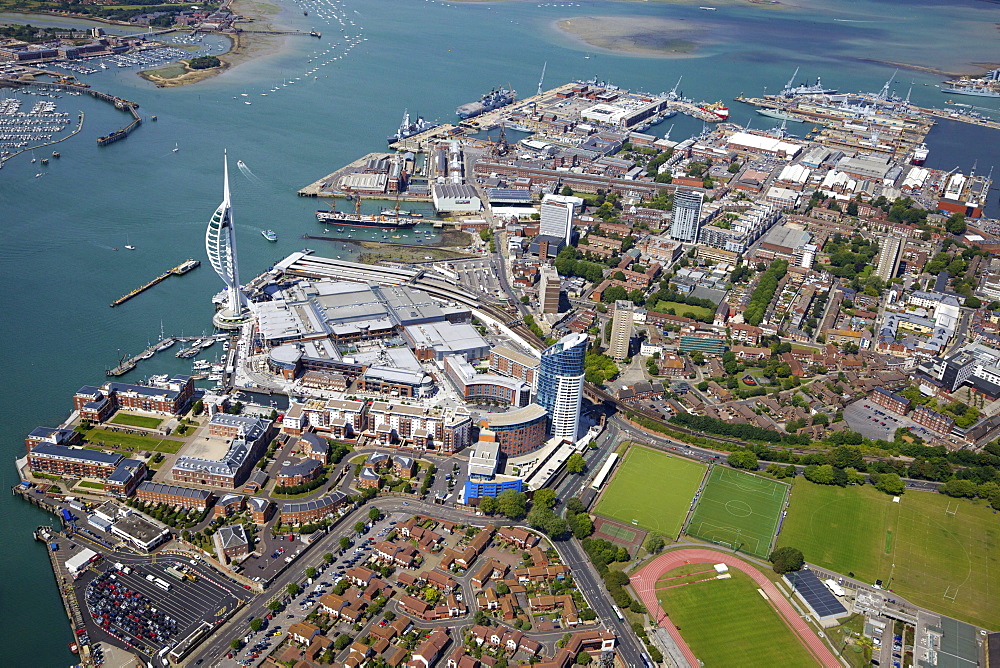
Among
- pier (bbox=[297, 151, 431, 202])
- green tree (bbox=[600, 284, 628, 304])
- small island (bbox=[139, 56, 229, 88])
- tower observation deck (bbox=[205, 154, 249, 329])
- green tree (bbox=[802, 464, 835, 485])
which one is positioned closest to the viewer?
green tree (bbox=[802, 464, 835, 485])

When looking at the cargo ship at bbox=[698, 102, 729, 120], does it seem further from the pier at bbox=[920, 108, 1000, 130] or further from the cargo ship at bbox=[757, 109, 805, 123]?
the pier at bbox=[920, 108, 1000, 130]

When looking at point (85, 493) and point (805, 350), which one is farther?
point (805, 350)

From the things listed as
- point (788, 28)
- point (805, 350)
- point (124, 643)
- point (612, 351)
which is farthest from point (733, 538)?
point (788, 28)

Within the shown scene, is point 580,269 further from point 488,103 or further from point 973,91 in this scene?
point 973,91

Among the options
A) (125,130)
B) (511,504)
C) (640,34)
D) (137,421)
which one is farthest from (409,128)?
(640,34)

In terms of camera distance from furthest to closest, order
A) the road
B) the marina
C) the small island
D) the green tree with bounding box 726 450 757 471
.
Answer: the small island → the marina → the road → the green tree with bounding box 726 450 757 471

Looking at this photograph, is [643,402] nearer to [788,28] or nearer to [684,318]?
[684,318]

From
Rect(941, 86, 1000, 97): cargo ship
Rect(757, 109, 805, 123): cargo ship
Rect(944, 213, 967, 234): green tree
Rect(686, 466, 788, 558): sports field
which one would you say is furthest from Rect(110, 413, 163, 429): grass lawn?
Rect(941, 86, 1000, 97): cargo ship
